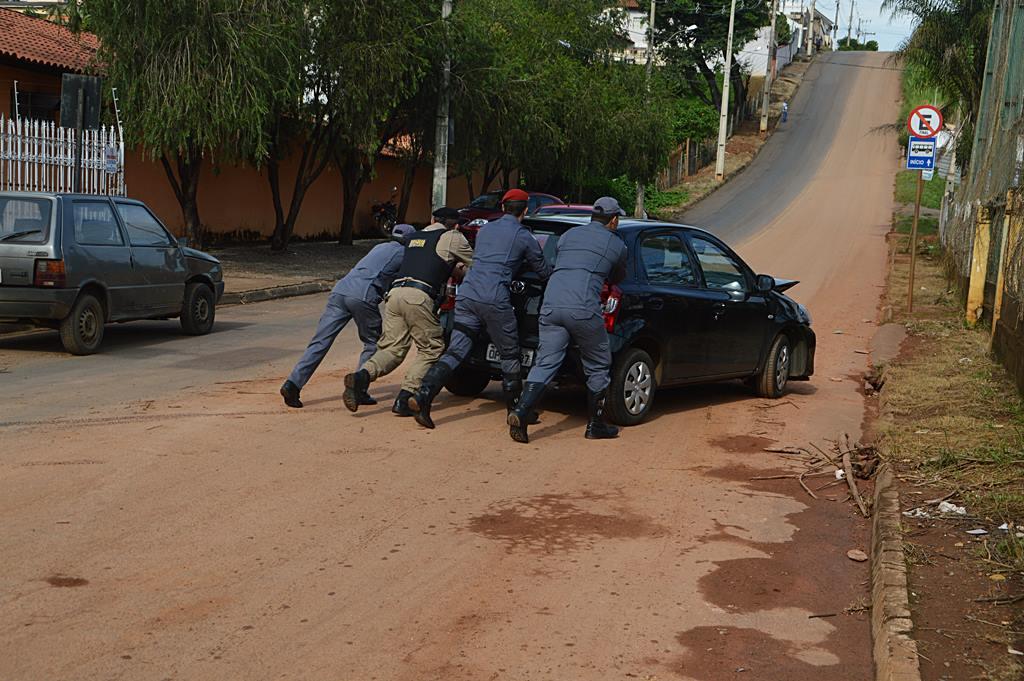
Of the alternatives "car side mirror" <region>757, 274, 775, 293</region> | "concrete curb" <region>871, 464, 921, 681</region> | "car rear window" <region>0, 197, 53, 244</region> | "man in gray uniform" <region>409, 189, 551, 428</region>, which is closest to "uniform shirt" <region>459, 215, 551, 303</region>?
"man in gray uniform" <region>409, 189, 551, 428</region>

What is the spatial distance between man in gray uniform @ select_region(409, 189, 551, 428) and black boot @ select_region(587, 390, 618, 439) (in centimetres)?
58

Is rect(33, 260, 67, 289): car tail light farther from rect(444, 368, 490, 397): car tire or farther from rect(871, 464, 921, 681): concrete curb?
rect(871, 464, 921, 681): concrete curb

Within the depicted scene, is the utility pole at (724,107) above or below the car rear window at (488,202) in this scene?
above

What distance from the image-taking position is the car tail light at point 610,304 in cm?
927

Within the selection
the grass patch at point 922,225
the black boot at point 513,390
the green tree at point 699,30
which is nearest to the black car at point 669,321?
the black boot at point 513,390

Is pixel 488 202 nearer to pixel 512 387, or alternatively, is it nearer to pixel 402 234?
pixel 402 234

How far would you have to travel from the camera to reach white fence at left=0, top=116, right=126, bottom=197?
63.1ft

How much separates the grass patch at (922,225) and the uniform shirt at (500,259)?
113 feet

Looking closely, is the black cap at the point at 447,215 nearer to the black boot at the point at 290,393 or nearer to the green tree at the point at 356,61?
the black boot at the point at 290,393

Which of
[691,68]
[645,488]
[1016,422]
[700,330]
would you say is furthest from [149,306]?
[691,68]

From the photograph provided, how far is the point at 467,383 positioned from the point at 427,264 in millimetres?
1615

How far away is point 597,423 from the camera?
922cm

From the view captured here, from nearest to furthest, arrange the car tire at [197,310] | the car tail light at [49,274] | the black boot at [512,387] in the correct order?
the black boot at [512,387] < the car tail light at [49,274] < the car tire at [197,310]

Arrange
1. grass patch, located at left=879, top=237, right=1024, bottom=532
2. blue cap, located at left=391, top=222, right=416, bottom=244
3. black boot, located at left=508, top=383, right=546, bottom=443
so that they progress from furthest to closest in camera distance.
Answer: blue cap, located at left=391, top=222, right=416, bottom=244 < black boot, located at left=508, top=383, right=546, bottom=443 < grass patch, located at left=879, top=237, right=1024, bottom=532
